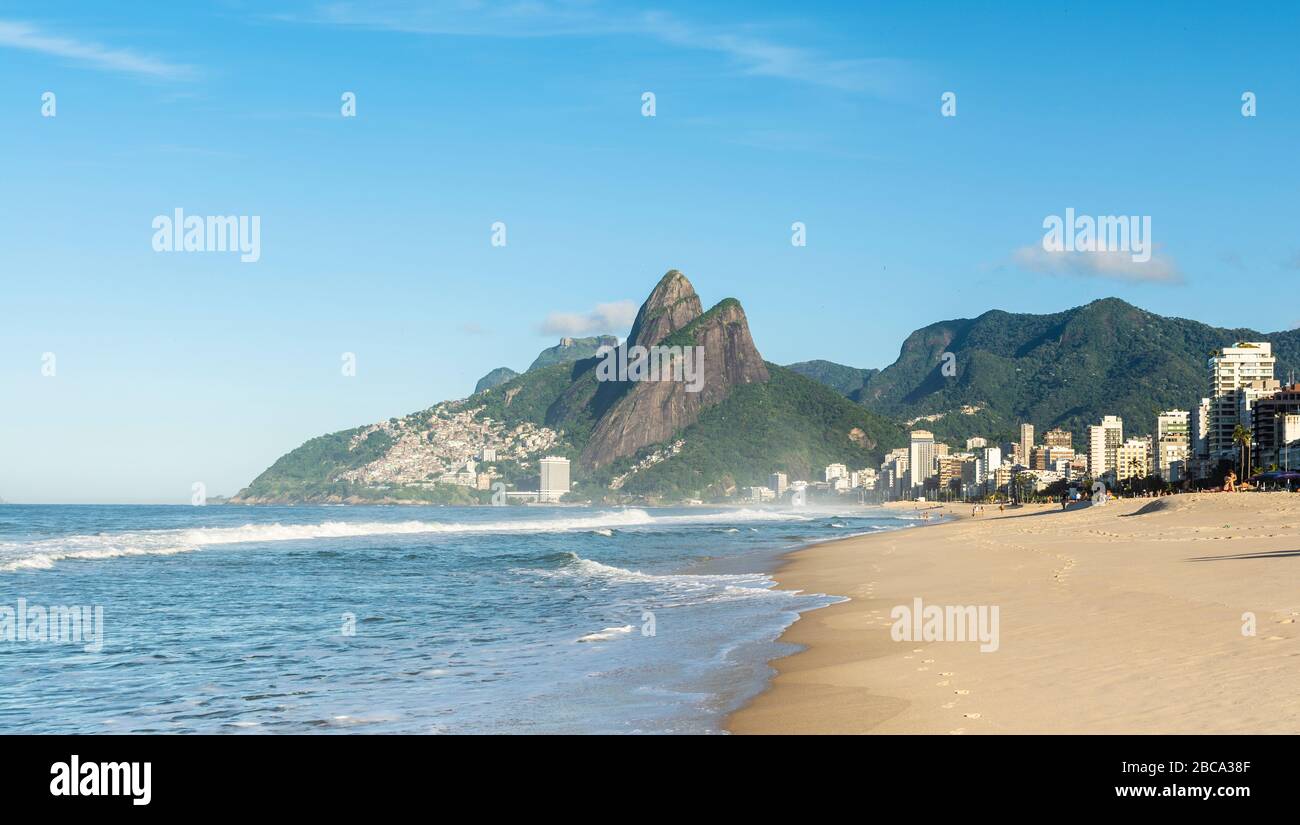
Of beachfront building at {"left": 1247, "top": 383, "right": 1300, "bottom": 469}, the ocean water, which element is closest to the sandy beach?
the ocean water

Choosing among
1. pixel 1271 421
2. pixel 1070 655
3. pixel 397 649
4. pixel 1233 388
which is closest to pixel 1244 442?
pixel 1271 421

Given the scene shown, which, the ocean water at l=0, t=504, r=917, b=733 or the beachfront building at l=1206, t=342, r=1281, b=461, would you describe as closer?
the ocean water at l=0, t=504, r=917, b=733

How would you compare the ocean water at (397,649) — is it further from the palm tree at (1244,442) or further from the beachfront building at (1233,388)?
the beachfront building at (1233,388)

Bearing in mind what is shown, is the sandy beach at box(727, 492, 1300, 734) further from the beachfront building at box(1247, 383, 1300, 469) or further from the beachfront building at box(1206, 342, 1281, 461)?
the beachfront building at box(1206, 342, 1281, 461)

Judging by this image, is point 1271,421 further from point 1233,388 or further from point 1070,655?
point 1070,655

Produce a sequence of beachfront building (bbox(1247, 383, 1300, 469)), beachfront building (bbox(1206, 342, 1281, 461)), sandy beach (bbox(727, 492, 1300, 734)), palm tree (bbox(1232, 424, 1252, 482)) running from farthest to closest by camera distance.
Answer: beachfront building (bbox(1206, 342, 1281, 461)) → beachfront building (bbox(1247, 383, 1300, 469)) → palm tree (bbox(1232, 424, 1252, 482)) → sandy beach (bbox(727, 492, 1300, 734))
